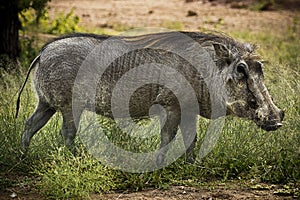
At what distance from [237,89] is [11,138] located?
179 cm

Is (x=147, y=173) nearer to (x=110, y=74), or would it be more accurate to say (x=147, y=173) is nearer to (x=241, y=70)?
(x=110, y=74)

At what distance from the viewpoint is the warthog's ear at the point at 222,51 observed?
4754 millimetres

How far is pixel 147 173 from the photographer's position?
4.61 m

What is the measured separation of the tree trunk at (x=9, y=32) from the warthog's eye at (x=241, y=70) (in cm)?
422

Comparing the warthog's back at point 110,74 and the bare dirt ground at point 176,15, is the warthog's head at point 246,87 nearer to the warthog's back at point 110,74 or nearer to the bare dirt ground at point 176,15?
the warthog's back at point 110,74

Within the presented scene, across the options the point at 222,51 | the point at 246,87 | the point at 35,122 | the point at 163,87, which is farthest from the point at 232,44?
the point at 35,122

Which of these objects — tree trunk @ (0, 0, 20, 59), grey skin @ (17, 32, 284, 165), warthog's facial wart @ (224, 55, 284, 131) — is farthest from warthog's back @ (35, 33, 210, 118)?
tree trunk @ (0, 0, 20, 59)

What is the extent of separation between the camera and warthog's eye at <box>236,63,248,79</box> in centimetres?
469

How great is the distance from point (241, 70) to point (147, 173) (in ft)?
3.38

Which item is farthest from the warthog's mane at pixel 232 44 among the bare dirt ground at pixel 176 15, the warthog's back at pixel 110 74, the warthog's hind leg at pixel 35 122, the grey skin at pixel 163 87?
the bare dirt ground at pixel 176 15

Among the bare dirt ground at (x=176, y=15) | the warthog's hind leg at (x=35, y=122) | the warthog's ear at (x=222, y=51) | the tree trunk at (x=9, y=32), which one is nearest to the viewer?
the warthog's ear at (x=222, y=51)

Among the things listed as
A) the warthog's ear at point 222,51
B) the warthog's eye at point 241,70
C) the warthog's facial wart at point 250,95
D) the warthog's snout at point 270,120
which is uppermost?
the warthog's ear at point 222,51

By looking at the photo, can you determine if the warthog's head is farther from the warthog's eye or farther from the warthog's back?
the warthog's back

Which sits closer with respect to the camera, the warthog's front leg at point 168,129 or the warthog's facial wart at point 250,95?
the warthog's facial wart at point 250,95
